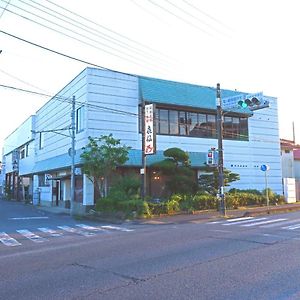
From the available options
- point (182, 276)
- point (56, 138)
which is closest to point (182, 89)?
point (56, 138)

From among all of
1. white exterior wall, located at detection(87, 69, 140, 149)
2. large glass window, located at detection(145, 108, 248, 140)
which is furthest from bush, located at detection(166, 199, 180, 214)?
large glass window, located at detection(145, 108, 248, 140)

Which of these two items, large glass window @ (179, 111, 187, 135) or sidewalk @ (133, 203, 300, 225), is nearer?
sidewalk @ (133, 203, 300, 225)

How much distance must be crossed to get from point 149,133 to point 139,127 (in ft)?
17.2

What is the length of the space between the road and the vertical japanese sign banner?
11.0 metres

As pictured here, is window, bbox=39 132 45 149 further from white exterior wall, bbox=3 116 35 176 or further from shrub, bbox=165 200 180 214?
shrub, bbox=165 200 180 214

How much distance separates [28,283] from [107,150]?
17.9 m

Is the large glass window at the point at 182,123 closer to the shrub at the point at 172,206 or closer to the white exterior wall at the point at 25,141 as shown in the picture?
the shrub at the point at 172,206

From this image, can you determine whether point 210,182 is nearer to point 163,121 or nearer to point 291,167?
point 163,121

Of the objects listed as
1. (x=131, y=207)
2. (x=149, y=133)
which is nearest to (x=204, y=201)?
(x=131, y=207)

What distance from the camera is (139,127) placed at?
29734mm

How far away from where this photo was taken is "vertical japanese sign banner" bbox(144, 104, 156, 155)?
2416cm

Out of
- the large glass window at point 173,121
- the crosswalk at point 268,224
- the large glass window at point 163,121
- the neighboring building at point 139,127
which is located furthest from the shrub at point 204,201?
the large glass window at point 173,121

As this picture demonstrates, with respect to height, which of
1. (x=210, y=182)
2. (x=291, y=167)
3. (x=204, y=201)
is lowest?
(x=204, y=201)

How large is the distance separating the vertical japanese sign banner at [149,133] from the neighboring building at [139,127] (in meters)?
3.88
